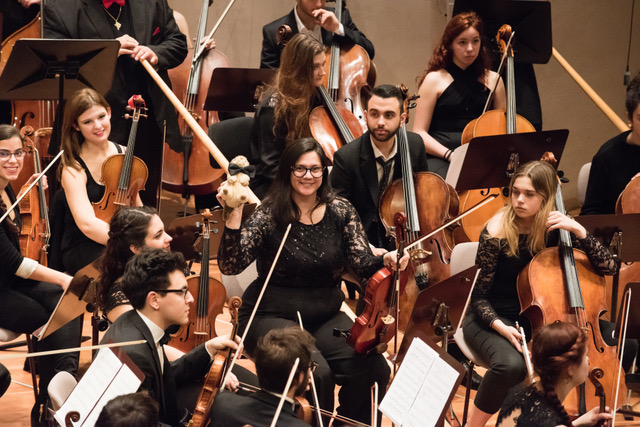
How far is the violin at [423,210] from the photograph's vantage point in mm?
3291

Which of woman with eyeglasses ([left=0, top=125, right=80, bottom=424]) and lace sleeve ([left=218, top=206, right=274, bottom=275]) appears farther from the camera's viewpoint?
woman with eyeglasses ([left=0, top=125, right=80, bottom=424])

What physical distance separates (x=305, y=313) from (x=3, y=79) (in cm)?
157

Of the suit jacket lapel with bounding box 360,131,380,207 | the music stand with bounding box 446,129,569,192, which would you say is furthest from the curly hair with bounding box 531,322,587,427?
the suit jacket lapel with bounding box 360,131,380,207

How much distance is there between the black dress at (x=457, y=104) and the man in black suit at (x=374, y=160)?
2.37ft

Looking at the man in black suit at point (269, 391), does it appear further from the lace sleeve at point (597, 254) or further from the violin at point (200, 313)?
the lace sleeve at point (597, 254)

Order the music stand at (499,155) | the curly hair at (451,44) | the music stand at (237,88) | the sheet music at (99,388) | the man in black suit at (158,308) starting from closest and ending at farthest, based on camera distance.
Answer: the sheet music at (99,388) < the man in black suit at (158,308) < the music stand at (499,155) < the music stand at (237,88) < the curly hair at (451,44)

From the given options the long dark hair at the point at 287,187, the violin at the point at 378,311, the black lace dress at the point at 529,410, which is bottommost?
the black lace dress at the point at 529,410

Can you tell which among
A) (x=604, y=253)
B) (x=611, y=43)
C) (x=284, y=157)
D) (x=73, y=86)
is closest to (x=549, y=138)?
(x=604, y=253)

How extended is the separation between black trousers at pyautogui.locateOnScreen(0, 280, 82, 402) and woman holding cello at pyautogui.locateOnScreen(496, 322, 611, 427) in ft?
5.13

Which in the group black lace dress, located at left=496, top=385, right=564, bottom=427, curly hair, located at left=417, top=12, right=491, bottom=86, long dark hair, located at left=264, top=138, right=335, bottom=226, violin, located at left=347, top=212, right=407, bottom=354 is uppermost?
curly hair, located at left=417, top=12, right=491, bottom=86

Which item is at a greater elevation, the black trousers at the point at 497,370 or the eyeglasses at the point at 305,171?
the eyeglasses at the point at 305,171

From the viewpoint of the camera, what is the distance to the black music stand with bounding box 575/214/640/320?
3.17 meters

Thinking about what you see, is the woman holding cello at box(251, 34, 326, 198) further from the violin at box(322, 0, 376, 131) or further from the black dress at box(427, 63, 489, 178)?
the black dress at box(427, 63, 489, 178)

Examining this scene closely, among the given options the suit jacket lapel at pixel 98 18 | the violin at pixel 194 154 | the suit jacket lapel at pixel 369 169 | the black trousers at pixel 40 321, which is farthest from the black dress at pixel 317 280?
the suit jacket lapel at pixel 98 18
